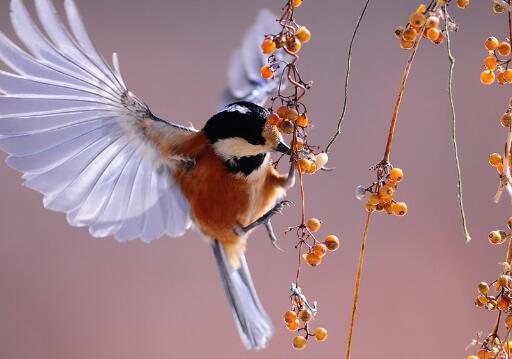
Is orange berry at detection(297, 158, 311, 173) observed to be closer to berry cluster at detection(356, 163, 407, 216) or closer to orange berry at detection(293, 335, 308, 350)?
berry cluster at detection(356, 163, 407, 216)

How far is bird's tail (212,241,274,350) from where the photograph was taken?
1.50 metres

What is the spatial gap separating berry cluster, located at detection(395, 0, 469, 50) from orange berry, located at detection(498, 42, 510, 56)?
2.9 inches

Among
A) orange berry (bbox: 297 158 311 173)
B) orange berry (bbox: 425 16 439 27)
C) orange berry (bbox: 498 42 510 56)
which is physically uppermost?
orange berry (bbox: 498 42 510 56)

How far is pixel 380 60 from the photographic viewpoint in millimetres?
2525

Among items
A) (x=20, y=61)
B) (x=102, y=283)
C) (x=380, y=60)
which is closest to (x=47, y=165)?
(x=20, y=61)

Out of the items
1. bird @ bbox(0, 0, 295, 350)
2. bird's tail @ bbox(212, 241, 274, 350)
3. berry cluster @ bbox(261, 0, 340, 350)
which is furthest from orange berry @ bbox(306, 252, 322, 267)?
bird's tail @ bbox(212, 241, 274, 350)

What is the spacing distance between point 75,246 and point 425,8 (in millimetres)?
1909

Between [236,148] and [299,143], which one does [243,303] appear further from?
[299,143]

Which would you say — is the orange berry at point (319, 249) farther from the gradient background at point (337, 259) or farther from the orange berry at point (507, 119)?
the gradient background at point (337, 259)

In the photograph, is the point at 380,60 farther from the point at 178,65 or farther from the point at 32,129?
the point at 32,129

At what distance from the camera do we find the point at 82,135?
1.28m

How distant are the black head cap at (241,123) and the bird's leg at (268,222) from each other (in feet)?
0.37

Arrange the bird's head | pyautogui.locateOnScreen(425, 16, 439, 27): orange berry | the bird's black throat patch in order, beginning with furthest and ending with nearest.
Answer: the bird's black throat patch
the bird's head
pyautogui.locateOnScreen(425, 16, 439, 27): orange berry

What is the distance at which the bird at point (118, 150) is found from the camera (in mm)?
1179
